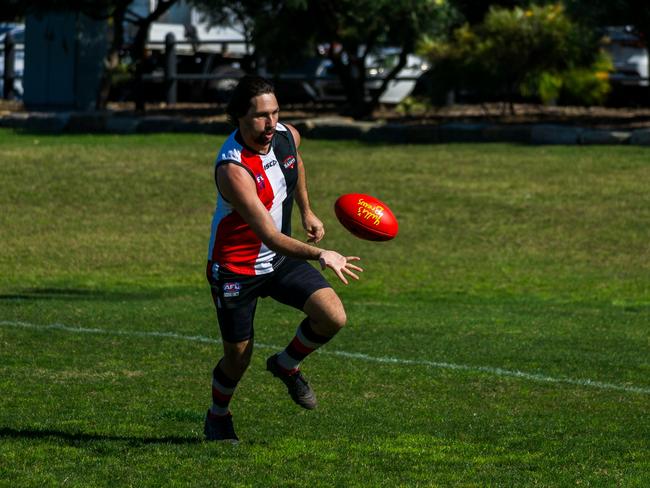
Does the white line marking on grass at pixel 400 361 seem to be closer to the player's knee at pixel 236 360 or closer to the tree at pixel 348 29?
the player's knee at pixel 236 360

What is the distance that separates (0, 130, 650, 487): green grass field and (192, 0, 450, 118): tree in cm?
275

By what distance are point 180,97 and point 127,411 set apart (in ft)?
88.8

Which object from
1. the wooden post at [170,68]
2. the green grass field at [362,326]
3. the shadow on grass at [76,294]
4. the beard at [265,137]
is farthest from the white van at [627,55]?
the beard at [265,137]

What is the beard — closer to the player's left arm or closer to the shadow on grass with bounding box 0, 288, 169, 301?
the player's left arm

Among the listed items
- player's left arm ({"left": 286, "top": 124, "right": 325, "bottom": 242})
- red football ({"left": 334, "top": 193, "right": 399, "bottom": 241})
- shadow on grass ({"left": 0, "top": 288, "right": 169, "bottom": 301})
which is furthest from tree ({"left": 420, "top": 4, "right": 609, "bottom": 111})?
red football ({"left": 334, "top": 193, "right": 399, "bottom": 241})

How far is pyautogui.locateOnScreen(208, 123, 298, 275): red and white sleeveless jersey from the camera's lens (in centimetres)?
763

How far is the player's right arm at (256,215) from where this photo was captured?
7.26 metres

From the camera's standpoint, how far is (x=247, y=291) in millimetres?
7719


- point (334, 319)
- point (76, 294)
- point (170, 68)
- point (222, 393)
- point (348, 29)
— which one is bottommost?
point (170, 68)

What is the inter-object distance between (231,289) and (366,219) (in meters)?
0.89

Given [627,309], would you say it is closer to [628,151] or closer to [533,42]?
[628,151]

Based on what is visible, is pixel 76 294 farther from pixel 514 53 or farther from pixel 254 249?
pixel 514 53

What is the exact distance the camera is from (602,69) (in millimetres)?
28125

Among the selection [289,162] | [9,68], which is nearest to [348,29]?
[9,68]
